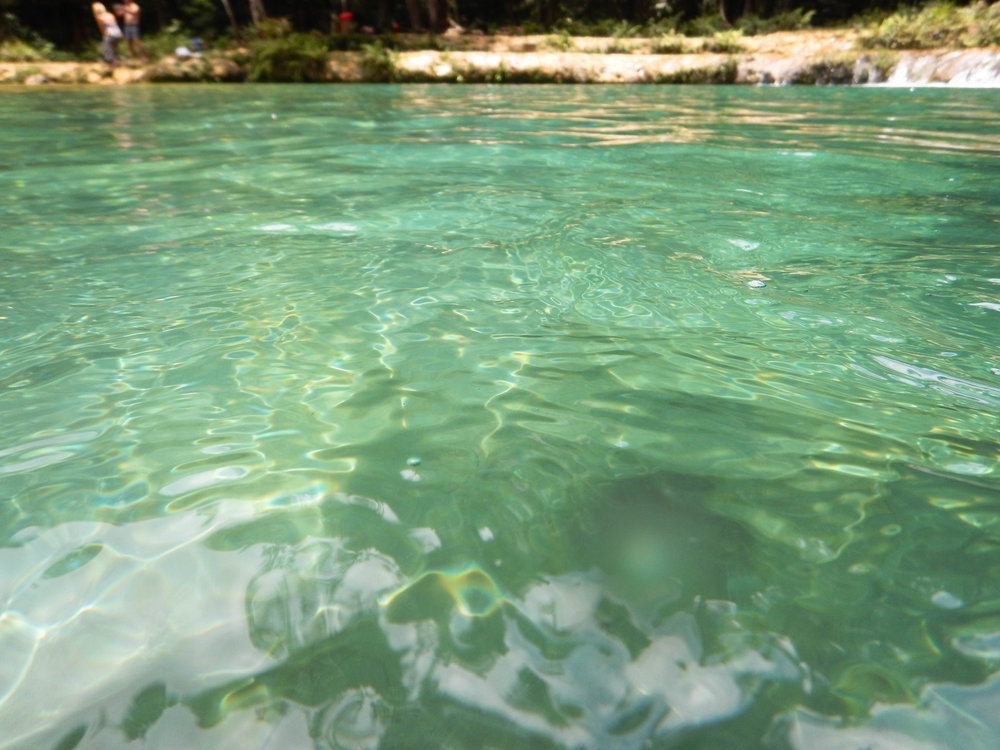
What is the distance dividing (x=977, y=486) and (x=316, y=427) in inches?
77.2

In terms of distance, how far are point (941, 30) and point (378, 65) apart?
15.5 meters

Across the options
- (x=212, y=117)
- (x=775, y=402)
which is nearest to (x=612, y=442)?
(x=775, y=402)

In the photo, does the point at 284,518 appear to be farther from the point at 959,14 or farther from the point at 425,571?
the point at 959,14

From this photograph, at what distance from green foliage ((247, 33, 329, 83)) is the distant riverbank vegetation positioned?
0.10 ft

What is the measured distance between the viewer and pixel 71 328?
270cm

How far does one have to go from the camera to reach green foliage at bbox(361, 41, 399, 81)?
17516mm

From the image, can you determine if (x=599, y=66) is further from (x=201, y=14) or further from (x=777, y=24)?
(x=201, y=14)

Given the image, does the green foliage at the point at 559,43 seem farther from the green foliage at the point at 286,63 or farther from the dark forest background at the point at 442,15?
the green foliage at the point at 286,63

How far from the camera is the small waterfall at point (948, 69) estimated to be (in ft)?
44.8

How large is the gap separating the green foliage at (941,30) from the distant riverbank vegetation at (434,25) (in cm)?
3

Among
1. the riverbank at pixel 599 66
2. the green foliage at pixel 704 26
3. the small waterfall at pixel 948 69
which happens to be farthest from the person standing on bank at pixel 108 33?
the small waterfall at pixel 948 69

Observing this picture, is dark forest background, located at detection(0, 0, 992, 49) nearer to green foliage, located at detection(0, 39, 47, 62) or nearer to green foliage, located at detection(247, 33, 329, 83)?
green foliage, located at detection(0, 39, 47, 62)

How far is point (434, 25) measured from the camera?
958 inches

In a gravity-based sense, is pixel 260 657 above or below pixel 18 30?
below
